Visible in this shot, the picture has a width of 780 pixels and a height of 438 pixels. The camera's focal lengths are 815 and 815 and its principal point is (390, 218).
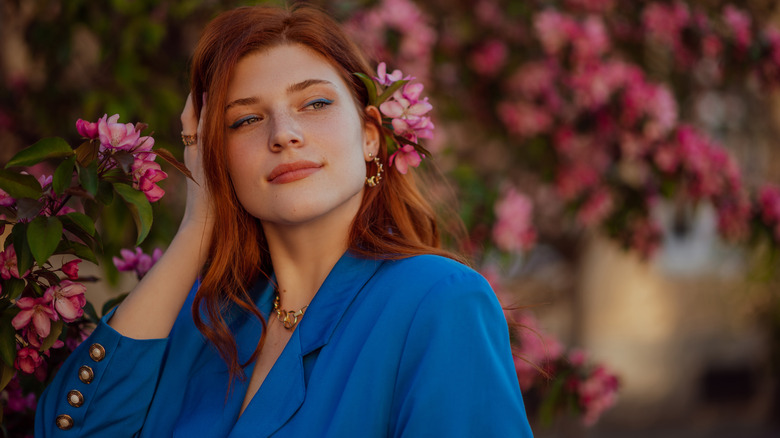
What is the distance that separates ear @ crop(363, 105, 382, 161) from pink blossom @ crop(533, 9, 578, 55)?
6.35ft

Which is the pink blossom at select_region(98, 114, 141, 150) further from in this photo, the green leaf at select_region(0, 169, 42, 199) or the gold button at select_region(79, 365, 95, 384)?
the gold button at select_region(79, 365, 95, 384)

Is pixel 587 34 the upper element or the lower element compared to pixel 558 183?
upper

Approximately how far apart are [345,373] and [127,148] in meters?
0.53

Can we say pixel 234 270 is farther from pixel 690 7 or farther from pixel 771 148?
pixel 771 148

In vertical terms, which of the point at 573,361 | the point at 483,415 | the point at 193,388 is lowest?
the point at 573,361

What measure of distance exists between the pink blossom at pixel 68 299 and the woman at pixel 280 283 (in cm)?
17

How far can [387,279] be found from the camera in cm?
147

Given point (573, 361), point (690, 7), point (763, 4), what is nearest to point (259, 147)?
point (573, 361)

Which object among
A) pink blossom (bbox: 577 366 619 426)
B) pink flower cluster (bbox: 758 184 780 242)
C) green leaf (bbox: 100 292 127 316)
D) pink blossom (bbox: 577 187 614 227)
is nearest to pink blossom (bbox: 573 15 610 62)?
pink blossom (bbox: 577 187 614 227)

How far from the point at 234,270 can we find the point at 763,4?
3927 mm

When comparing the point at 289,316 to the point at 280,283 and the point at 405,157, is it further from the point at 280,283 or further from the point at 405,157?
the point at 405,157

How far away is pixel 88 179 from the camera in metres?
1.28

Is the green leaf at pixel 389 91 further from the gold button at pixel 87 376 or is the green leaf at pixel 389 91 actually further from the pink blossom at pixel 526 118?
the pink blossom at pixel 526 118

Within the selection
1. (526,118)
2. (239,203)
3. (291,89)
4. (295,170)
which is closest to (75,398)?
(239,203)
